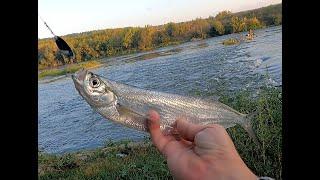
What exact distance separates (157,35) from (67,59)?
5.54ft

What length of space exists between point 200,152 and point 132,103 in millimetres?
286

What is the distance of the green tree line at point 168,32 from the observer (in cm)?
684

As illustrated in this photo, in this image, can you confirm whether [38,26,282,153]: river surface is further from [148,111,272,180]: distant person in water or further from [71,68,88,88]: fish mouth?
[71,68,88,88]: fish mouth

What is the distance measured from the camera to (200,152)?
147 centimetres

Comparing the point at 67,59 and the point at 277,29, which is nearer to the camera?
the point at 67,59

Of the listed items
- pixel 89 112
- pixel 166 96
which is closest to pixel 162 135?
pixel 166 96

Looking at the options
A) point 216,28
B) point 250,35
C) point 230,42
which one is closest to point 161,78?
point 216,28

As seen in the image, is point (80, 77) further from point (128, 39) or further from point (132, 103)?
point (128, 39)

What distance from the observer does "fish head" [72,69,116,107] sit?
152 centimetres

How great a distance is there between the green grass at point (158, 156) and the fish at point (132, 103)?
9.96 ft

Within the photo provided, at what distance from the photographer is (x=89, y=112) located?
7109mm

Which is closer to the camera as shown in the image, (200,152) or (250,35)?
(200,152)

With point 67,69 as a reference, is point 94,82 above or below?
above
